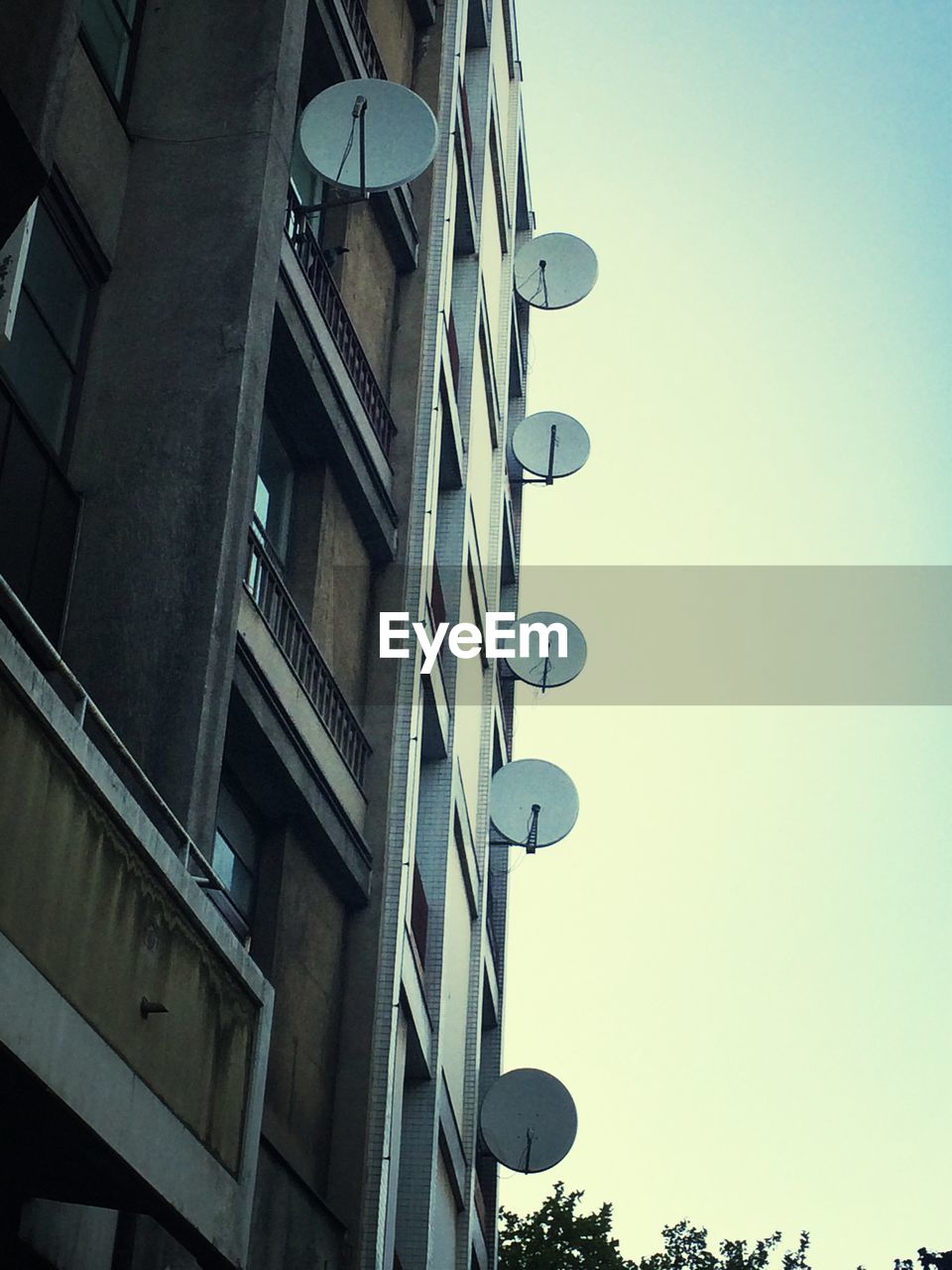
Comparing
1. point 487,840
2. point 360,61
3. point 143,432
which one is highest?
point 360,61

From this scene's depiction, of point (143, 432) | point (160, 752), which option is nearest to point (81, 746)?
point (160, 752)

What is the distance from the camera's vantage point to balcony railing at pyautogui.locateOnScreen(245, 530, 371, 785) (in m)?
15.5

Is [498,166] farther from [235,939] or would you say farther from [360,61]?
[235,939]

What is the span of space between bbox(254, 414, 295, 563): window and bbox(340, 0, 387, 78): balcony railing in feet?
16.8

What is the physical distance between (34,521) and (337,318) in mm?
7145

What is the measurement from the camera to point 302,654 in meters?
Answer: 16.7

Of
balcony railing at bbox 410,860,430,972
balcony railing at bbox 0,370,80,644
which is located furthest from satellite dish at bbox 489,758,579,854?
balcony railing at bbox 0,370,80,644

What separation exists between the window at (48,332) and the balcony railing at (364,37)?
7.57 metres

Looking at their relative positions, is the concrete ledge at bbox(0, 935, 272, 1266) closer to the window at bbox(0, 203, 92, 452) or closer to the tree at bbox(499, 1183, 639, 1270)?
the window at bbox(0, 203, 92, 452)

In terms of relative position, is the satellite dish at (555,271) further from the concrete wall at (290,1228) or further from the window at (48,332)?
the concrete wall at (290,1228)

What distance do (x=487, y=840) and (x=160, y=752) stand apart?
51.7 feet

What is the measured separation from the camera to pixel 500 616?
103ft

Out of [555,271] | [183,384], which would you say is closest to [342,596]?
[183,384]

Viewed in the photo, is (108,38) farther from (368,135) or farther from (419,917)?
(419,917)
